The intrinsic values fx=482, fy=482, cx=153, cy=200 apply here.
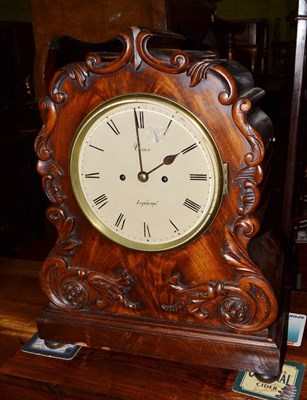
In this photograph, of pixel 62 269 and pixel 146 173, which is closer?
pixel 146 173

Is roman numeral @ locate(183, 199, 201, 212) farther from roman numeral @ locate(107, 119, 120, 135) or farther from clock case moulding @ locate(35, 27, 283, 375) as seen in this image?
roman numeral @ locate(107, 119, 120, 135)

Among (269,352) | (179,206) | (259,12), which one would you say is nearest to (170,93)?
(179,206)

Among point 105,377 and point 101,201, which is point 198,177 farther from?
point 105,377

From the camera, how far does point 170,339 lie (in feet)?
3.01

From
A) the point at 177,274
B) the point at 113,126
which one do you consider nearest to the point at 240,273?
the point at 177,274

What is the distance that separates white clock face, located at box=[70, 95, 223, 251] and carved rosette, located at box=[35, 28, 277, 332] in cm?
5

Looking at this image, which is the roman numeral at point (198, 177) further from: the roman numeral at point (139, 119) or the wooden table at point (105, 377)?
the wooden table at point (105, 377)

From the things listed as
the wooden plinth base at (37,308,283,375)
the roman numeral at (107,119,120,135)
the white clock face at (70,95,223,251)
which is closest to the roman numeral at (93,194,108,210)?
the white clock face at (70,95,223,251)

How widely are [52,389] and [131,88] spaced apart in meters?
0.59

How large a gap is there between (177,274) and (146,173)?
0.20 metres

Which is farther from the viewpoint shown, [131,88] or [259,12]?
[259,12]

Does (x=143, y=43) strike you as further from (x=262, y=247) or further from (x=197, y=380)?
(x=197, y=380)

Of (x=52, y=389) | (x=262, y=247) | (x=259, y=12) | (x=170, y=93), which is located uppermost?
(x=259, y=12)

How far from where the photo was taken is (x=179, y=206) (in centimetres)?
86
